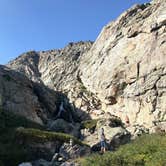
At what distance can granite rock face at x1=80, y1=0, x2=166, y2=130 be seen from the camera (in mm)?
52531

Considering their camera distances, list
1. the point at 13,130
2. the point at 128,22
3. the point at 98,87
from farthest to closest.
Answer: the point at 128,22
the point at 98,87
the point at 13,130

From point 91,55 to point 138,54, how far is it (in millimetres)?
16734

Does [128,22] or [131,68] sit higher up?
[128,22]

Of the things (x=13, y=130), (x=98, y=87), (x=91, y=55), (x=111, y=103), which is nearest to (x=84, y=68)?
(x=91, y=55)

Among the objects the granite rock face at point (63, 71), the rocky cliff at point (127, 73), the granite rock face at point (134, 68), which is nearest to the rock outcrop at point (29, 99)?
the granite rock face at point (63, 71)

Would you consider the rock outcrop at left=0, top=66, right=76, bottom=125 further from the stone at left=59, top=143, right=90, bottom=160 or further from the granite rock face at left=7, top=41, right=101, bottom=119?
the stone at left=59, top=143, right=90, bottom=160

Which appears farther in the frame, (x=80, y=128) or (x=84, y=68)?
(x=84, y=68)

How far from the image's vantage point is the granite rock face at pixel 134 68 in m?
52.5

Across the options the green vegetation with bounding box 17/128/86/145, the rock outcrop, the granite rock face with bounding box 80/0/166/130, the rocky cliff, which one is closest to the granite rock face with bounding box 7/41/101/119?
the rocky cliff

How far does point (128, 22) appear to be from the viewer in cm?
6925

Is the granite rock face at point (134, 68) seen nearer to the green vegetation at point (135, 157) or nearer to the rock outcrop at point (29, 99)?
the rock outcrop at point (29, 99)

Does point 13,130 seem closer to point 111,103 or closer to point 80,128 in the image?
point 80,128

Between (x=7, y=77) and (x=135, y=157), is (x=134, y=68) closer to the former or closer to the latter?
(x=7, y=77)

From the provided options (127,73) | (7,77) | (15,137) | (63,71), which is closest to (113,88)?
(127,73)
